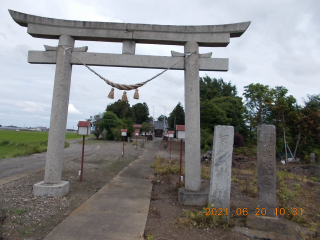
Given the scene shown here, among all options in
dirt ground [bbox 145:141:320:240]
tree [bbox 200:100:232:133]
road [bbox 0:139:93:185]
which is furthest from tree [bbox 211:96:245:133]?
road [bbox 0:139:93:185]

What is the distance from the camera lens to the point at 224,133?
4.61m

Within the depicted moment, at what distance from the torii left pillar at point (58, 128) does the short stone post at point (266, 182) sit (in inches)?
182

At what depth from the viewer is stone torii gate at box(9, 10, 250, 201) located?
5660 millimetres

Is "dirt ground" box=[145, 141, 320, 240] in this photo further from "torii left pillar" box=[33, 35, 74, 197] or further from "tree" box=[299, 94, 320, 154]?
"tree" box=[299, 94, 320, 154]

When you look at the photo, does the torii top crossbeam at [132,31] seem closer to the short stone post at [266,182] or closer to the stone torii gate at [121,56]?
the stone torii gate at [121,56]

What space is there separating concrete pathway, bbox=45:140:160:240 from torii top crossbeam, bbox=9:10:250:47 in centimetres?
424

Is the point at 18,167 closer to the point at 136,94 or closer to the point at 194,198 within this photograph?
the point at 136,94

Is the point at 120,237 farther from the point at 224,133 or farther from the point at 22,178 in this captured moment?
the point at 22,178

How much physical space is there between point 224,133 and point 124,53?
134 inches

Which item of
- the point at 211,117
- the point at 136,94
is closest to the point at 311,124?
the point at 211,117

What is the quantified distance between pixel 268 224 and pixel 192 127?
102 inches

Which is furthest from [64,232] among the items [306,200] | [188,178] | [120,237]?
[306,200]

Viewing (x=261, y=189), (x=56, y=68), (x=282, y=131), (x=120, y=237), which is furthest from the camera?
(x=282, y=131)

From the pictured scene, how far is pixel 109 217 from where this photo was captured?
432 centimetres
